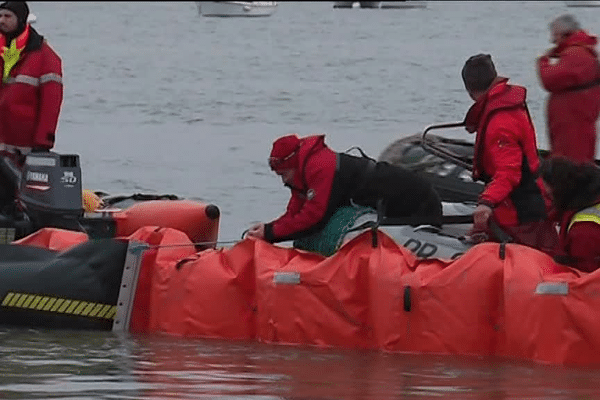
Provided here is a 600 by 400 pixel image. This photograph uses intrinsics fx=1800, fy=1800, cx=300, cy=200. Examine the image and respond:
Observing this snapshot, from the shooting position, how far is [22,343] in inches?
342

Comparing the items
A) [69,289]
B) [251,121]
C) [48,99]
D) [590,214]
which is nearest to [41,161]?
[48,99]

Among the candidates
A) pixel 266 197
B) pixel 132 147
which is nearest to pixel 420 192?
pixel 266 197

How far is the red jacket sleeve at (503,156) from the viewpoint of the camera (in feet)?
27.7

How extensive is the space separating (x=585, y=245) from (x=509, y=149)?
80cm

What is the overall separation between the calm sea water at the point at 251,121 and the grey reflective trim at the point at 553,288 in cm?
33

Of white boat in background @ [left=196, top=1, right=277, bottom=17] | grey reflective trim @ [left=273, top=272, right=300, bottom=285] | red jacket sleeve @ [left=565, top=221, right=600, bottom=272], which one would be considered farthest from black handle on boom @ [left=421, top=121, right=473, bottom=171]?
white boat in background @ [left=196, top=1, right=277, bottom=17]

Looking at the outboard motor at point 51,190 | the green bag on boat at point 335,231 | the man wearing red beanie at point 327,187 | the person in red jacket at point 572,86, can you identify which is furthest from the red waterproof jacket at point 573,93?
the outboard motor at point 51,190

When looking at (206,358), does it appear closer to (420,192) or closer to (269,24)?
(420,192)

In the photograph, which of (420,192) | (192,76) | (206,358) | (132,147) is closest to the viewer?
(206,358)

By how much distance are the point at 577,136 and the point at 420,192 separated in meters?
0.97

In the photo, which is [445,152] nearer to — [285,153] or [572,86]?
[572,86]

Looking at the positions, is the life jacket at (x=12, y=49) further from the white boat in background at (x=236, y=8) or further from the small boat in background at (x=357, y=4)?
the white boat in background at (x=236, y=8)

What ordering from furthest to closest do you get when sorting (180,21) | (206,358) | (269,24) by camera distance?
(180,21), (269,24), (206,358)

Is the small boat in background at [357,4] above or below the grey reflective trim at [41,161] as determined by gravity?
below
